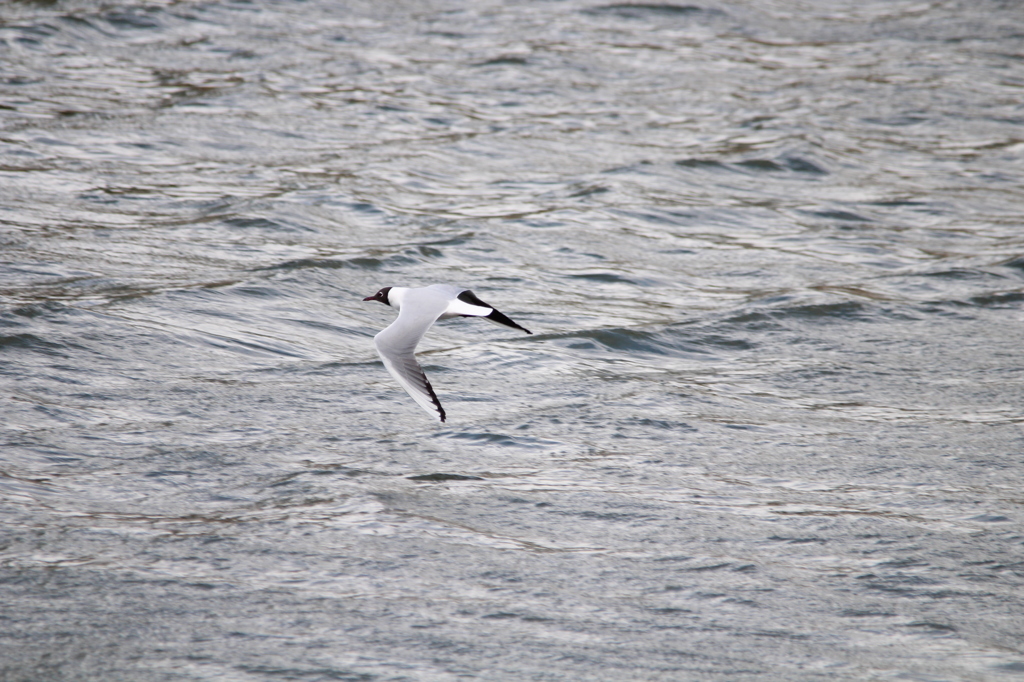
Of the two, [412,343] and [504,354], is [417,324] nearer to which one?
[412,343]

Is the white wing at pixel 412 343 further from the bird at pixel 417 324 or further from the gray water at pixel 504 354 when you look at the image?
the gray water at pixel 504 354

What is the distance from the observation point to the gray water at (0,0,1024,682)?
347 centimetres

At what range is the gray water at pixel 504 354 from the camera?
3469 millimetres

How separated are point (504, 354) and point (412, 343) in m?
1.67

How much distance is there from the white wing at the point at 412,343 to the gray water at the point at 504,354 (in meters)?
0.45

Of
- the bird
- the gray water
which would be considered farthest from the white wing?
the gray water

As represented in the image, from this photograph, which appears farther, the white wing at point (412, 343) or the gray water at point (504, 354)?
the white wing at point (412, 343)

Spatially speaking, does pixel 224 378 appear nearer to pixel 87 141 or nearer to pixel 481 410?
pixel 481 410

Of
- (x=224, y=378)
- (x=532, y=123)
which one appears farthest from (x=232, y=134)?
(x=224, y=378)

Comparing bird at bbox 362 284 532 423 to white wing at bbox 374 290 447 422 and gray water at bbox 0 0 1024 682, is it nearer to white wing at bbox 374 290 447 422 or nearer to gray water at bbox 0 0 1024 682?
white wing at bbox 374 290 447 422

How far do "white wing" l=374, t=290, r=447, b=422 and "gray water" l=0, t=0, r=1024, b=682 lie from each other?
0.45m

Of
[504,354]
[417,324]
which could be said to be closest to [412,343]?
[417,324]

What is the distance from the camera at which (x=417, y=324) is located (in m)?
4.21

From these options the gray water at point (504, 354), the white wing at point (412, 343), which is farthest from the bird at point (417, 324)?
the gray water at point (504, 354)
